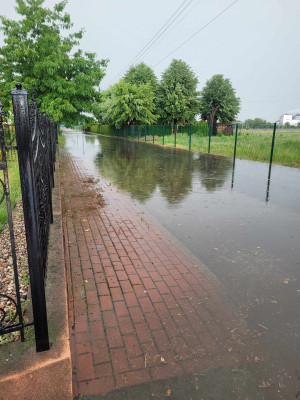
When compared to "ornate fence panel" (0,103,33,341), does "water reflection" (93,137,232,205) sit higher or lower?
lower

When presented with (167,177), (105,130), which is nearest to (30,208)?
(167,177)

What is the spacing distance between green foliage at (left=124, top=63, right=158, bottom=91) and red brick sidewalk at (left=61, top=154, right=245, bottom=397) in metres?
41.5

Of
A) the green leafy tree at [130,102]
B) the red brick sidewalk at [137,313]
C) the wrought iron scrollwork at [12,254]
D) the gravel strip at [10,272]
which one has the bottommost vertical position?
the red brick sidewalk at [137,313]

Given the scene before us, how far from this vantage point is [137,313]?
299 centimetres

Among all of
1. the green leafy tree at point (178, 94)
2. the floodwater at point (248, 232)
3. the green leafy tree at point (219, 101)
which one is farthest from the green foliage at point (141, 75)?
the floodwater at point (248, 232)

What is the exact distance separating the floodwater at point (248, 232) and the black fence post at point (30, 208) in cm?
181

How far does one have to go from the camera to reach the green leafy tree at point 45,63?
1544cm

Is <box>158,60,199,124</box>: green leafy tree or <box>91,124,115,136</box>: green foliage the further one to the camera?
<box>91,124,115,136</box>: green foliage

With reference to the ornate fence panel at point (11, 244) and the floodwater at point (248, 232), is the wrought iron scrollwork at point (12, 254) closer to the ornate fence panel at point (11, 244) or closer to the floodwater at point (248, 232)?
the ornate fence panel at point (11, 244)

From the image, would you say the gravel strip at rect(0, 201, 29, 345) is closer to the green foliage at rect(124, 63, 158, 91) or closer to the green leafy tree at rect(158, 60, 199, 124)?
the green leafy tree at rect(158, 60, 199, 124)

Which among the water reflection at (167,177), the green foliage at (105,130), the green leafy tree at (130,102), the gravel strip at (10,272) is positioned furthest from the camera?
the green foliage at (105,130)

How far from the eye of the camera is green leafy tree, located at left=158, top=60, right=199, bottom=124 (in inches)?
1686

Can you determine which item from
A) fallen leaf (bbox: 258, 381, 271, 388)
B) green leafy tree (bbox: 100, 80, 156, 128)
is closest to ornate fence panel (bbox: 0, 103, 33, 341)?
fallen leaf (bbox: 258, 381, 271, 388)

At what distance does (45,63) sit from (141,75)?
1194 inches
